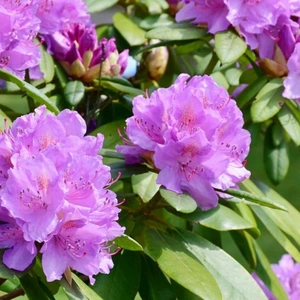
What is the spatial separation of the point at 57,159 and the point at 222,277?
418 mm

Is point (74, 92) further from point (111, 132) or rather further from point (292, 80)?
point (292, 80)

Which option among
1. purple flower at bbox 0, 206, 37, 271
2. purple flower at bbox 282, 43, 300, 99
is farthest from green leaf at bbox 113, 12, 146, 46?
purple flower at bbox 0, 206, 37, 271

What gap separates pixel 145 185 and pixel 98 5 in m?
0.75

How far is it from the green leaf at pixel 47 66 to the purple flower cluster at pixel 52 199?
1.67ft

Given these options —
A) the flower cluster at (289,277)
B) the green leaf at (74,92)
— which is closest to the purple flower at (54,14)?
the green leaf at (74,92)

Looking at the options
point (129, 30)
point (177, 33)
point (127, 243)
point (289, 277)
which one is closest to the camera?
point (127, 243)

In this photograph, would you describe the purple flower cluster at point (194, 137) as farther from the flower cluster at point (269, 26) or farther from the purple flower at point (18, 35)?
the flower cluster at point (269, 26)

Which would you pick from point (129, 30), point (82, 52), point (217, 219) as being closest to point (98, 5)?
point (129, 30)

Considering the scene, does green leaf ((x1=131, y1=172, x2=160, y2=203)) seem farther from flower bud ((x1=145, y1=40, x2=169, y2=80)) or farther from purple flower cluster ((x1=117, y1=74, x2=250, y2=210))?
flower bud ((x1=145, y1=40, x2=169, y2=80))

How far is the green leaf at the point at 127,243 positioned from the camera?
1179 mm

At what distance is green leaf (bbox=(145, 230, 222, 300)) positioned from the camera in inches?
48.1

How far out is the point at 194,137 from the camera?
1.23m

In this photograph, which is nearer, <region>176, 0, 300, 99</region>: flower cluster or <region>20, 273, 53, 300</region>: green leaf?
<region>20, 273, 53, 300</region>: green leaf

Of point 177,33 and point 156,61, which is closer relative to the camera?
point 177,33
